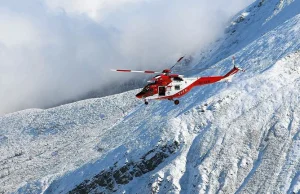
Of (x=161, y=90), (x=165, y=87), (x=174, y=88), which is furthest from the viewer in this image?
(x=174, y=88)

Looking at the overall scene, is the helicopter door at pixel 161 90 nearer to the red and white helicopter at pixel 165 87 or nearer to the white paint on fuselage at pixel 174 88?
the red and white helicopter at pixel 165 87

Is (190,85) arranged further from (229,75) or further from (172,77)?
(229,75)

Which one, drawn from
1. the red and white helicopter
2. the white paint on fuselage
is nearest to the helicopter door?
the red and white helicopter

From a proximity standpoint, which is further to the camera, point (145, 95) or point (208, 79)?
point (208, 79)

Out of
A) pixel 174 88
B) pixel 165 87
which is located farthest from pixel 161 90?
pixel 174 88

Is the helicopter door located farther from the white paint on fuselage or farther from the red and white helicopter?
the white paint on fuselage

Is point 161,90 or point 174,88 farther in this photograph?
point 174,88

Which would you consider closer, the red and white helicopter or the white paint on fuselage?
the red and white helicopter

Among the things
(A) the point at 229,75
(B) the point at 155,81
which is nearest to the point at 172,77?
(B) the point at 155,81

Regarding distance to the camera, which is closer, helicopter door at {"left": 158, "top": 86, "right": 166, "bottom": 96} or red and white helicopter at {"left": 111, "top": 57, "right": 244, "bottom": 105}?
red and white helicopter at {"left": 111, "top": 57, "right": 244, "bottom": 105}

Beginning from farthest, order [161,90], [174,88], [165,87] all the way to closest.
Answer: [174,88] < [165,87] < [161,90]

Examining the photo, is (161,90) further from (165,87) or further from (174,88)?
(174,88)
